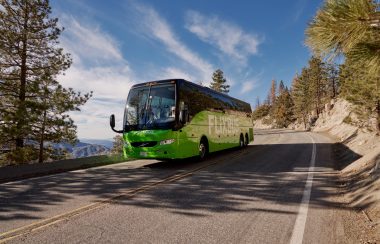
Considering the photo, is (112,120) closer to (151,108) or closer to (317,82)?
(151,108)

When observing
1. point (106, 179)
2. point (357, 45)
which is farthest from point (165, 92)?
point (357, 45)

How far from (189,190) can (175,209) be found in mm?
1575

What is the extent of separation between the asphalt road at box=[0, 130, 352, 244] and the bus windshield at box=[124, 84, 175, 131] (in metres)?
2.70

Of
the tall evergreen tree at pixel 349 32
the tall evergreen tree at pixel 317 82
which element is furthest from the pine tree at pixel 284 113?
the tall evergreen tree at pixel 349 32

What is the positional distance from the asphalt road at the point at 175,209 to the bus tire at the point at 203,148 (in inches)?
163

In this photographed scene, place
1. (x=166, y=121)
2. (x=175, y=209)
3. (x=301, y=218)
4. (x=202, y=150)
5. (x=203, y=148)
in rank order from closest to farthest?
1. (x=301, y=218)
2. (x=175, y=209)
3. (x=166, y=121)
4. (x=202, y=150)
5. (x=203, y=148)

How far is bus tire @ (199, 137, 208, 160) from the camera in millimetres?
13486

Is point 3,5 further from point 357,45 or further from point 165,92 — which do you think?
point 357,45

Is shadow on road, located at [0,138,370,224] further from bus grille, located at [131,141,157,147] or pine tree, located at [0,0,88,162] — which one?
pine tree, located at [0,0,88,162]

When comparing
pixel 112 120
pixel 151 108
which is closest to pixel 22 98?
pixel 112 120

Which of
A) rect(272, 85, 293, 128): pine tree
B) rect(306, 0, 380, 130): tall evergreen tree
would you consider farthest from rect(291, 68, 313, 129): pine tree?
rect(306, 0, 380, 130): tall evergreen tree

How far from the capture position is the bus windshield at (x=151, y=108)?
37.1 ft

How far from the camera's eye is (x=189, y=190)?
7.18 metres

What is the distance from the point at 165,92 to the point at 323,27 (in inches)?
331
